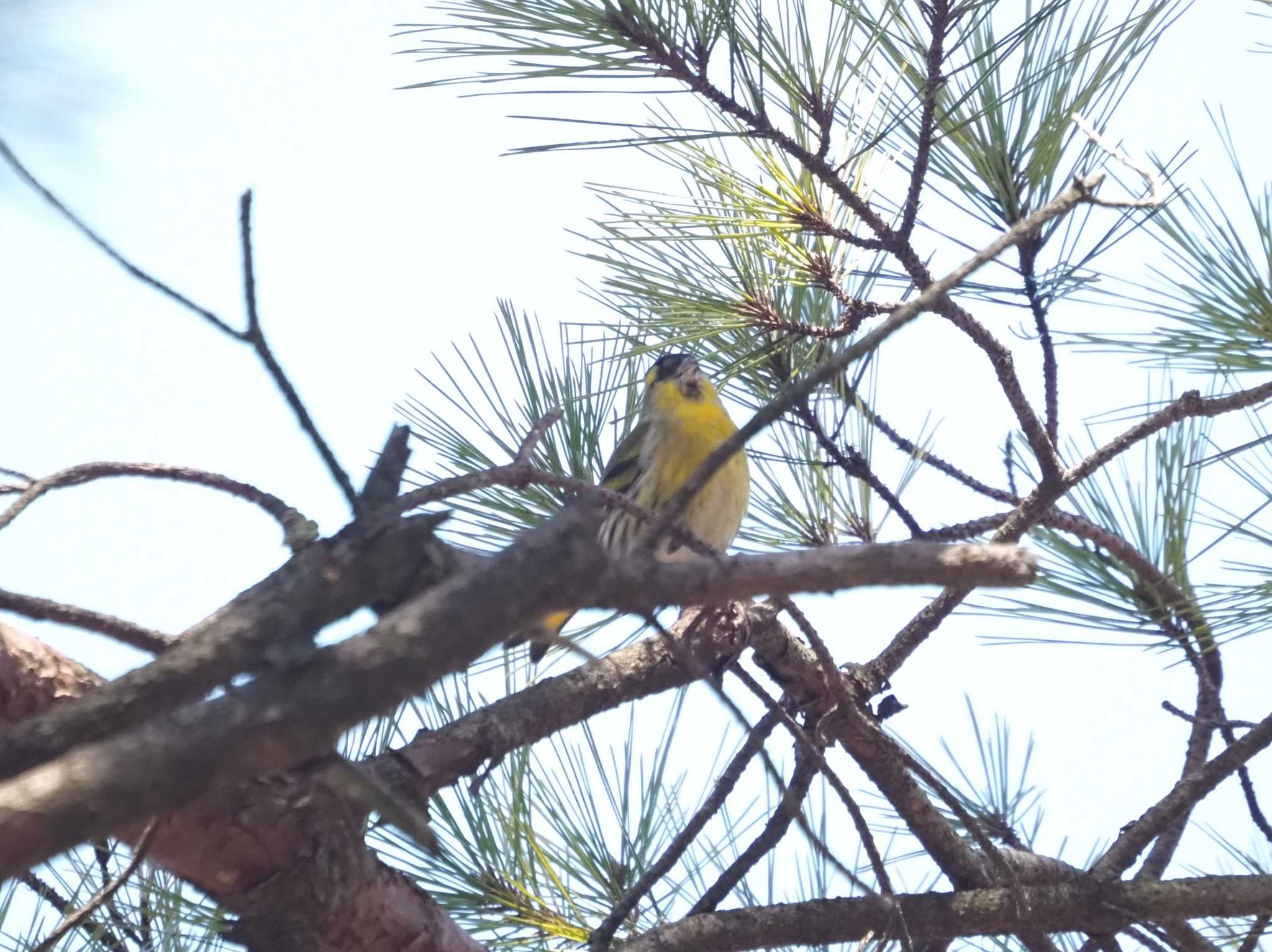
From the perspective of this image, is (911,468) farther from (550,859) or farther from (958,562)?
(958,562)

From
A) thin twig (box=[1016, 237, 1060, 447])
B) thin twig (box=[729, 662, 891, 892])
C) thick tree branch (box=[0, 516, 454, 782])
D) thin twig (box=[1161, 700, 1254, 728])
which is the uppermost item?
thin twig (box=[1016, 237, 1060, 447])

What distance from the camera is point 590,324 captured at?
1799 millimetres

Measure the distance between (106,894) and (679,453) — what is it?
2076 mm

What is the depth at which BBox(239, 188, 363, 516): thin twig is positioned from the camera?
719 millimetres

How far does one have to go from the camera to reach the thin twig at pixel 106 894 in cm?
91

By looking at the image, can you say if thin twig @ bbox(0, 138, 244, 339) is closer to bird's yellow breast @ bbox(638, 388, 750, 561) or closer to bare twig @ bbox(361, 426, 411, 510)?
bare twig @ bbox(361, 426, 411, 510)

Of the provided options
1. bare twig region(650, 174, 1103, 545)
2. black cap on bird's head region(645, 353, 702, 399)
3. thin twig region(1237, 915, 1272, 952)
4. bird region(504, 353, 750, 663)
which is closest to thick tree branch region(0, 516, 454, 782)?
bare twig region(650, 174, 1103, 545)

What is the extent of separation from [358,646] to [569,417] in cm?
147

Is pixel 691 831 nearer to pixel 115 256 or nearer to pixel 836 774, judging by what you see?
pixel 836 774

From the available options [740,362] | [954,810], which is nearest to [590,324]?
[740,362]

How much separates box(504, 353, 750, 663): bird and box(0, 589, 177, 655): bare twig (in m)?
1.56

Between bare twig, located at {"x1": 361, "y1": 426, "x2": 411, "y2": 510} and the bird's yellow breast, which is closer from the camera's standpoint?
bare twig, located at {"x1": 361, "y1": 426, "x2": 411, "y2": 510}

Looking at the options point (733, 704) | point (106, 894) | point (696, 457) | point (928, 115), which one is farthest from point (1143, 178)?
point (696, 457)

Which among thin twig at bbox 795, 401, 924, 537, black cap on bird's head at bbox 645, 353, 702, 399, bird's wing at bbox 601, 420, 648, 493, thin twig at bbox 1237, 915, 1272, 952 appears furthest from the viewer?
black cap on bird's head at bbox 645, 353, 702, 399
